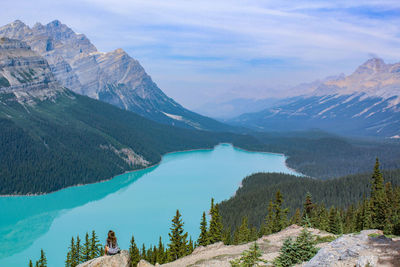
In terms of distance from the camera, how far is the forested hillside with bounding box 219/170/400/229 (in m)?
94.9

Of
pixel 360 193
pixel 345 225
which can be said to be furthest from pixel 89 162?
pixel 345 225

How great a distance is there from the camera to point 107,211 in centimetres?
11012

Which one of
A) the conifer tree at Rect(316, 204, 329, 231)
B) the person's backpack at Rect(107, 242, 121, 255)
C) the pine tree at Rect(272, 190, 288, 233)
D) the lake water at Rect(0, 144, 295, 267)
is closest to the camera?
the person's backpack at Rect(107, 242, 121, 255)

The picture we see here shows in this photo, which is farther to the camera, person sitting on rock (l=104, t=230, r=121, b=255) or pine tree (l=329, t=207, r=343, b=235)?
pine tree (l=329, t=207, r=343, b=235)

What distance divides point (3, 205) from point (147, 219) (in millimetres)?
52635

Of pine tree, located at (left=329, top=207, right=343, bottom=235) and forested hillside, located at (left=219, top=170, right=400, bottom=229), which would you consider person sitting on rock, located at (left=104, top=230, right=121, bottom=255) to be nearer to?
pine tree, located at (left=329, top=207, right=343, bottom=235)

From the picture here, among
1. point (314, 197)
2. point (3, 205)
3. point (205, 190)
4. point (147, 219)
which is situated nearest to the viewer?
point (147, 219)

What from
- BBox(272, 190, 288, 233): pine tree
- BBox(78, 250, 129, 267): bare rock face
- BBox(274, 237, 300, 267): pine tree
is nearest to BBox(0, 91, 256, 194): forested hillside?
BBox(272, 190, 288, 233): pine tree

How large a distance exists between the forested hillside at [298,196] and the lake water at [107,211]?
10.4 m

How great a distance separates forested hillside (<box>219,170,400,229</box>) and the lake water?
1044 cm

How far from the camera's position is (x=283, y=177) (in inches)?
5453

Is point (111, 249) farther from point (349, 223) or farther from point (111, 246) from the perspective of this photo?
point (349, 223)

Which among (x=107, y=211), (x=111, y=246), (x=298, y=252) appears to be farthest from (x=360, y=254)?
(x=107, y=211)

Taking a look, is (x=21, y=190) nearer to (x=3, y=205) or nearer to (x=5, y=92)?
(x=3, y=205)
